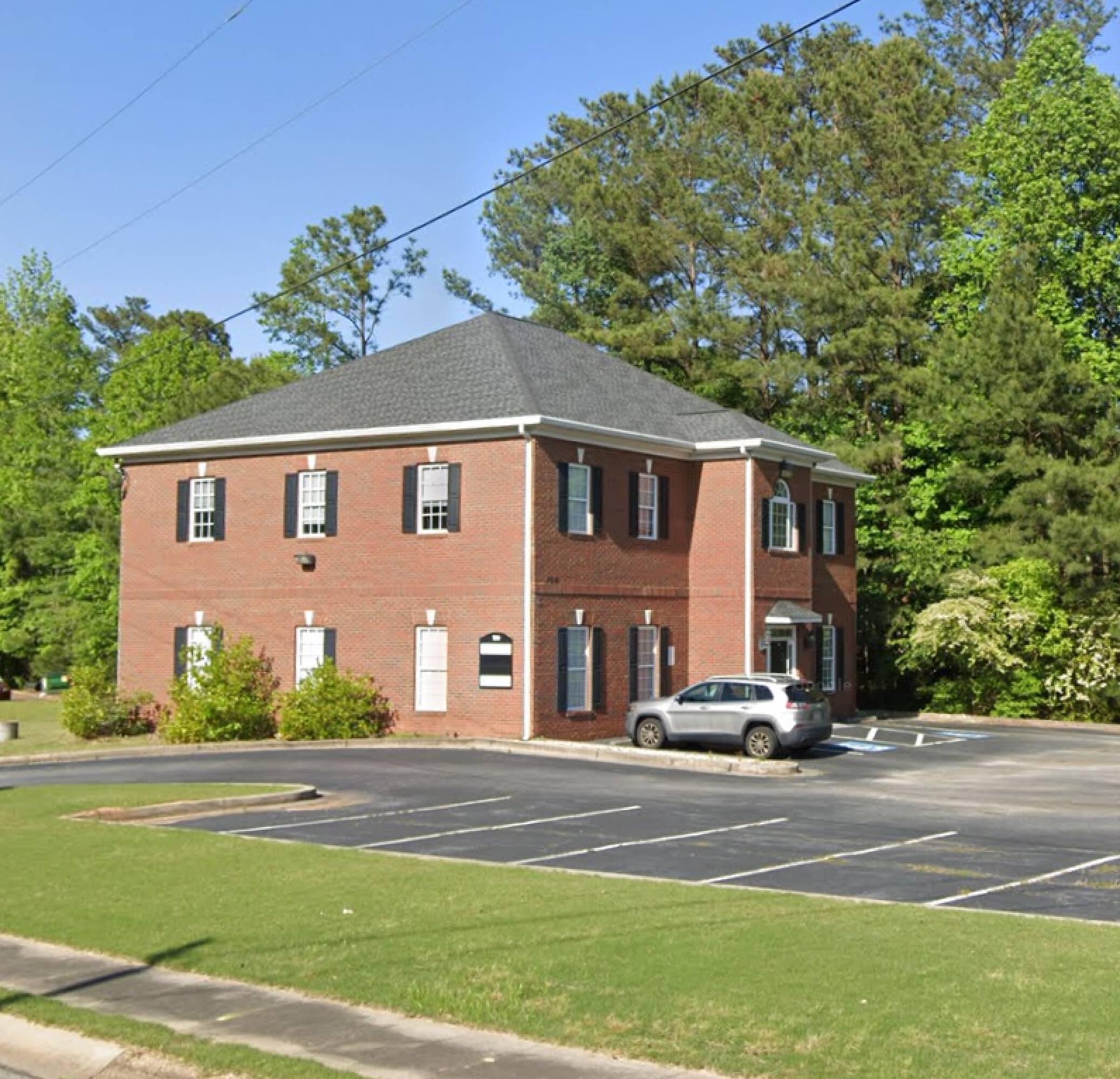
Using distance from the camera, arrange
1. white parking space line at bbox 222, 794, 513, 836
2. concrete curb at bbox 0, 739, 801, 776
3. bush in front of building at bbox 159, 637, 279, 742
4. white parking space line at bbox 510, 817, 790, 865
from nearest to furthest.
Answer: white parking space line at bbox 510, 817, 790, 865
white parking space line at bbox 222, 794, 513, 836
concrete curb at bbox 0, 739, 801, 776
bush in front of building at bbox 159, 637, 279, 742

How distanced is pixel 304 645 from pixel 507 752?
7524mm

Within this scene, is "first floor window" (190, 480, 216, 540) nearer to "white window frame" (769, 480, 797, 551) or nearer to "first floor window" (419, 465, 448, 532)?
"first floor window" (419, 465, 448, 532)

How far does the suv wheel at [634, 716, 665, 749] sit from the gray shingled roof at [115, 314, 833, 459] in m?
6.86

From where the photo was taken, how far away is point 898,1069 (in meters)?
8.16

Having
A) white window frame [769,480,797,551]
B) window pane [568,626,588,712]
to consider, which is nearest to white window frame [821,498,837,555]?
Result: white window frame [769,480,797,551]

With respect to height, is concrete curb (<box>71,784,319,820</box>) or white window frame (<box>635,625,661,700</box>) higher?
white window frame (<box>635,625,661,700</box>)

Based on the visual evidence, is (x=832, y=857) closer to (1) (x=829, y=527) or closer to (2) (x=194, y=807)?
(2) (x=194, y=807)

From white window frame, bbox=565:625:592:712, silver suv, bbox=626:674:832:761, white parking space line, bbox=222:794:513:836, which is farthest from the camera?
white window frame, bbox=565:625:592:712

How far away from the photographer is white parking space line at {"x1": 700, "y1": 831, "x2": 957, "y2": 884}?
620 inches

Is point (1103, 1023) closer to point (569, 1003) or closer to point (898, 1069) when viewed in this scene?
point (898, 1069)

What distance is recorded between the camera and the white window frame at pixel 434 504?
34.2 meters

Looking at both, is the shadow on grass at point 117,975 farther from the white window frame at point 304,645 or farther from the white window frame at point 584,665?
the white window frame at point 304,645

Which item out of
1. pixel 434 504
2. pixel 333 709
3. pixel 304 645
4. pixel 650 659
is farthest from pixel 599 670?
pixel 304 645

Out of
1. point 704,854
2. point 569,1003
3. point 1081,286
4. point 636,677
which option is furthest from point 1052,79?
point 569,1003
